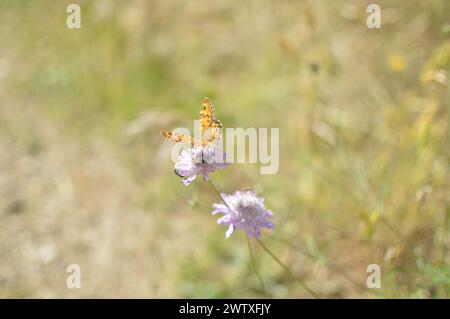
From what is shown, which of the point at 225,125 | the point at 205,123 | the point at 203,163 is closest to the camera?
the point at 205,123

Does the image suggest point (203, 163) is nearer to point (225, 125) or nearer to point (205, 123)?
point (205, 123)

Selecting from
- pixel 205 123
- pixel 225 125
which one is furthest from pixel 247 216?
pixel 225 125

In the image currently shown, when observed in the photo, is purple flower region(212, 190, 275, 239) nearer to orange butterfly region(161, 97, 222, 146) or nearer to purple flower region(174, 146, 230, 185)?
purple flower region(174, 146, 230, 185)

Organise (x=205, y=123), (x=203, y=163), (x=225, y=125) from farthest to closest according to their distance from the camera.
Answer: (x=225, y=125)
(x=203, y=163)
(x=205, y=123)

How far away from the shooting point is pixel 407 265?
218cm

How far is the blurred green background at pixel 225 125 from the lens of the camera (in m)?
2.26

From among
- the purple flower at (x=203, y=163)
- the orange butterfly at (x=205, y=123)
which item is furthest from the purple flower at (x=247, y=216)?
the orange butterfly at (x=205, y=123)

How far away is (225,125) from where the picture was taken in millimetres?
3018

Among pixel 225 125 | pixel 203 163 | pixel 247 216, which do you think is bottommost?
A: pixel 247 216

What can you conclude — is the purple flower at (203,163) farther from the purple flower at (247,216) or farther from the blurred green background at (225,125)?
the blurred green background at (225,125)

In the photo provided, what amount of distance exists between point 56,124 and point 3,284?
1.01 metres

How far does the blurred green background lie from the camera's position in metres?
2.26
